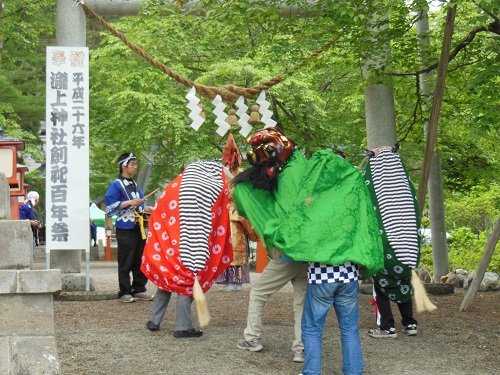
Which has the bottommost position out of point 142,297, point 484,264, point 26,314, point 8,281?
point 142,297

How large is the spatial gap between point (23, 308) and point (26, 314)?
48mm

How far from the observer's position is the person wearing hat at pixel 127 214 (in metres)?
10.3

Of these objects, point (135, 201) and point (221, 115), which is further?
point (135, 201)

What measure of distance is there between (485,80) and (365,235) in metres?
3.99

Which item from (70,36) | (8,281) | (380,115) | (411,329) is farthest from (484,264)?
(70,36)

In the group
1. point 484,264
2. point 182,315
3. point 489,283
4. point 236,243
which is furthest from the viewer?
point 489,283

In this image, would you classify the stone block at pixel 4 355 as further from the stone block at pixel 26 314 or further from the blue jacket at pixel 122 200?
the blue jacket at pixel 122 200

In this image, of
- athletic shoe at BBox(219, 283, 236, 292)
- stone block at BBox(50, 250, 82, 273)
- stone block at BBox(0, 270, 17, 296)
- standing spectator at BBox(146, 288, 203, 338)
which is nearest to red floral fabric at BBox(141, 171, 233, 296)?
standing spectator at BBox(146, 288, 203, 338)

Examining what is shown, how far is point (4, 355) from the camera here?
241 inches

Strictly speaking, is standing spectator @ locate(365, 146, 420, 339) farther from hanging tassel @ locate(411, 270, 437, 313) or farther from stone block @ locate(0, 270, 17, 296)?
stone block @ locate(0, 270, 17, 296)

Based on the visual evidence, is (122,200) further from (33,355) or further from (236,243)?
(33,355)

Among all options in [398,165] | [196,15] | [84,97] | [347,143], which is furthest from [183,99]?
[398,165]

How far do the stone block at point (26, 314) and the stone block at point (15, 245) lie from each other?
23cm

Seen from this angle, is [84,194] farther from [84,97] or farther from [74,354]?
[74,354]
